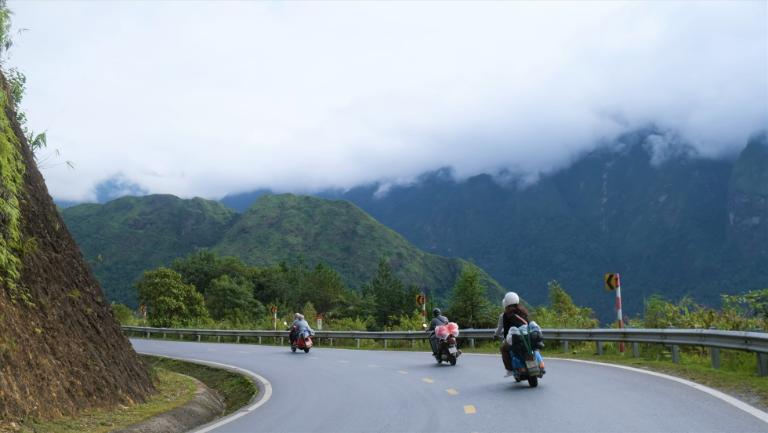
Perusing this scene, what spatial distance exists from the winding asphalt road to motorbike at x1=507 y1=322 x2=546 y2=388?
0.26 metres

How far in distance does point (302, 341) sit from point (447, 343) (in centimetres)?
1038

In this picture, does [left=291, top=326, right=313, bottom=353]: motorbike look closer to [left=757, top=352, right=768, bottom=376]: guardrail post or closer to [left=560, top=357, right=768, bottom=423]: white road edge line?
[left=560, top=357, right=768, bottom=423]: white road edge line

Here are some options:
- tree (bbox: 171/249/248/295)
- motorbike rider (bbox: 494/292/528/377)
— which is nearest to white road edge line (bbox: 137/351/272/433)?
motorbike rider (bbox: 494/292/528/377)

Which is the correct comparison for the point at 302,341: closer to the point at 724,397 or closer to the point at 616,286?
the point at 616,286

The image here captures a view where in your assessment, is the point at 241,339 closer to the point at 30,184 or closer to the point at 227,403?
the point at 227,403

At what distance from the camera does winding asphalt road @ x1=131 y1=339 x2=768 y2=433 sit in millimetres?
7895

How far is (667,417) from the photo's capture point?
8047mm

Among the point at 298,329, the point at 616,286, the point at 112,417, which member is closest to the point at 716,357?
the point at 616,286

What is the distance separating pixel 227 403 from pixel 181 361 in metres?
9.04

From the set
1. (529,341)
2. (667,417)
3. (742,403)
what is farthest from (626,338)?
(667,417)

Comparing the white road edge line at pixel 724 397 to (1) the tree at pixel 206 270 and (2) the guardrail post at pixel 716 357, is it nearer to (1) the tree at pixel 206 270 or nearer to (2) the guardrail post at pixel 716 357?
(2) the guardrail post at pixel 716 357

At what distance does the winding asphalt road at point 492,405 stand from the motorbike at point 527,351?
263mm

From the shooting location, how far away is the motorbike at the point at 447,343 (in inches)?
664

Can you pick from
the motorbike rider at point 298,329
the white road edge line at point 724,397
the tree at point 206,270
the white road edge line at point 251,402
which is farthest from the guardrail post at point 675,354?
the tree at point 206,270
